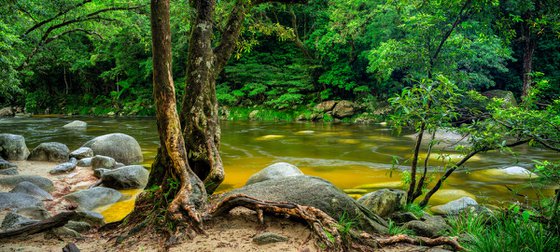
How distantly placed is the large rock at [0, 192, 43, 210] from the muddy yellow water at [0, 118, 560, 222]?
937 millimetres

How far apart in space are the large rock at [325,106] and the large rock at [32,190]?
18.6m

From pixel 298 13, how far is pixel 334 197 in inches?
998

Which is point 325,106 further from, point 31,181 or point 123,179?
point 31,181

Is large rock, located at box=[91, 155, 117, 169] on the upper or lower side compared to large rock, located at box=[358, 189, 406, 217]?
lower

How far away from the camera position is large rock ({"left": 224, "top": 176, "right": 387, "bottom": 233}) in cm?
378

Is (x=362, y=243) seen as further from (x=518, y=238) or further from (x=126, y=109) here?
(x=126, y=109)

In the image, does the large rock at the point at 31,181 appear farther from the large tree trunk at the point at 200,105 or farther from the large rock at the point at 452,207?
the large rock at the point at 452,207

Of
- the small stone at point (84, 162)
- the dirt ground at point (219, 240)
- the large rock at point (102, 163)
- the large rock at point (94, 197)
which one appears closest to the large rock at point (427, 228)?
the dirt ground at point (219, 240)

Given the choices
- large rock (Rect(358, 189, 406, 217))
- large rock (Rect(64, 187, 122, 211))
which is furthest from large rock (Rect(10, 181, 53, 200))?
large rock (Rect(358, 189, 406, 217))

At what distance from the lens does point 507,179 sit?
26.2ft

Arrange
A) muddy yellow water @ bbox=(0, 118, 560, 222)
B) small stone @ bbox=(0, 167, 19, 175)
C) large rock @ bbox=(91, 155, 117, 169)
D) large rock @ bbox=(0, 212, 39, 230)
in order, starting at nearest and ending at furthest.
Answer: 1. large rock @ bbox=(0, 212, 39, 230)
2. muddy yellow water @ bbox=(0, 118, 560, 222)
3. small stone @ bbox=(0, 167, 19, 175)
4. large rock @ bbox=(91, 155, 117, 169)

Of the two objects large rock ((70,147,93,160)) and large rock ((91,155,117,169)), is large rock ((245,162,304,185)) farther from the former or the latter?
large rock ((70,147,93,160))

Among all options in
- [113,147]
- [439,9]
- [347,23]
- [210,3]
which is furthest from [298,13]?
[210,3]

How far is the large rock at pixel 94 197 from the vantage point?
5.95m
